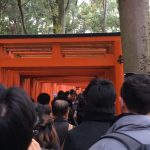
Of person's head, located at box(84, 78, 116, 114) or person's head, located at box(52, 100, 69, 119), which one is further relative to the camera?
person's head, located at box(52, 100, 69, 119)

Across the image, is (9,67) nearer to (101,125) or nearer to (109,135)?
(101,125)

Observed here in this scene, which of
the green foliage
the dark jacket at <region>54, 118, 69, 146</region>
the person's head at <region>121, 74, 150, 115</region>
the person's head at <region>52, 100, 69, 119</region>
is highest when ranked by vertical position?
the green foliage

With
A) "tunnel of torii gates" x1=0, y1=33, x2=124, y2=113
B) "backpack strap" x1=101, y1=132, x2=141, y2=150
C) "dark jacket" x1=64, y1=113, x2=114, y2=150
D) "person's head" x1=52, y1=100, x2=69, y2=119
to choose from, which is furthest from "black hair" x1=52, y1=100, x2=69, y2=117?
"backpack strap" x1=101, y1=132, x2=141, y2=150

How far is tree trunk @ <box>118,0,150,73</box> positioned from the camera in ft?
19.0

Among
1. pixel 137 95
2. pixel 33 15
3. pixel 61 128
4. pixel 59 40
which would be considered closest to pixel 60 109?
pixel 61 128

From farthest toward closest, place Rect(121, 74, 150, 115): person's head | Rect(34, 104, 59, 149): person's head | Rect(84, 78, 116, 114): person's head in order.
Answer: Rect(34, 104, 59, 149): person's head, Rect(84, 78, 116, 114): person's head, Rect(121, 74, 150, 115): person's head

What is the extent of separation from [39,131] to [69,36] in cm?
352

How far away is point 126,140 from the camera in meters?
2.31

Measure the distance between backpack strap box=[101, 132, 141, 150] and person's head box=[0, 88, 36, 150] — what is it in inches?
29.7

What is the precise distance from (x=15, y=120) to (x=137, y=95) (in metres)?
1.23

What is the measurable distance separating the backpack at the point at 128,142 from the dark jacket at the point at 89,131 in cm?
133

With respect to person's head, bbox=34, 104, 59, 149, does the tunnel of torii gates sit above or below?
above

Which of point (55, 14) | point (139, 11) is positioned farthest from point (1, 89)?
point (55, 14)

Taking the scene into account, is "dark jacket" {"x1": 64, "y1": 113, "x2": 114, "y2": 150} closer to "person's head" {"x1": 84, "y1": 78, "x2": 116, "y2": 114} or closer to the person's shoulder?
"person's head" {"x1": 84, "y1": 78, "x2": 116, "y2": 114}
